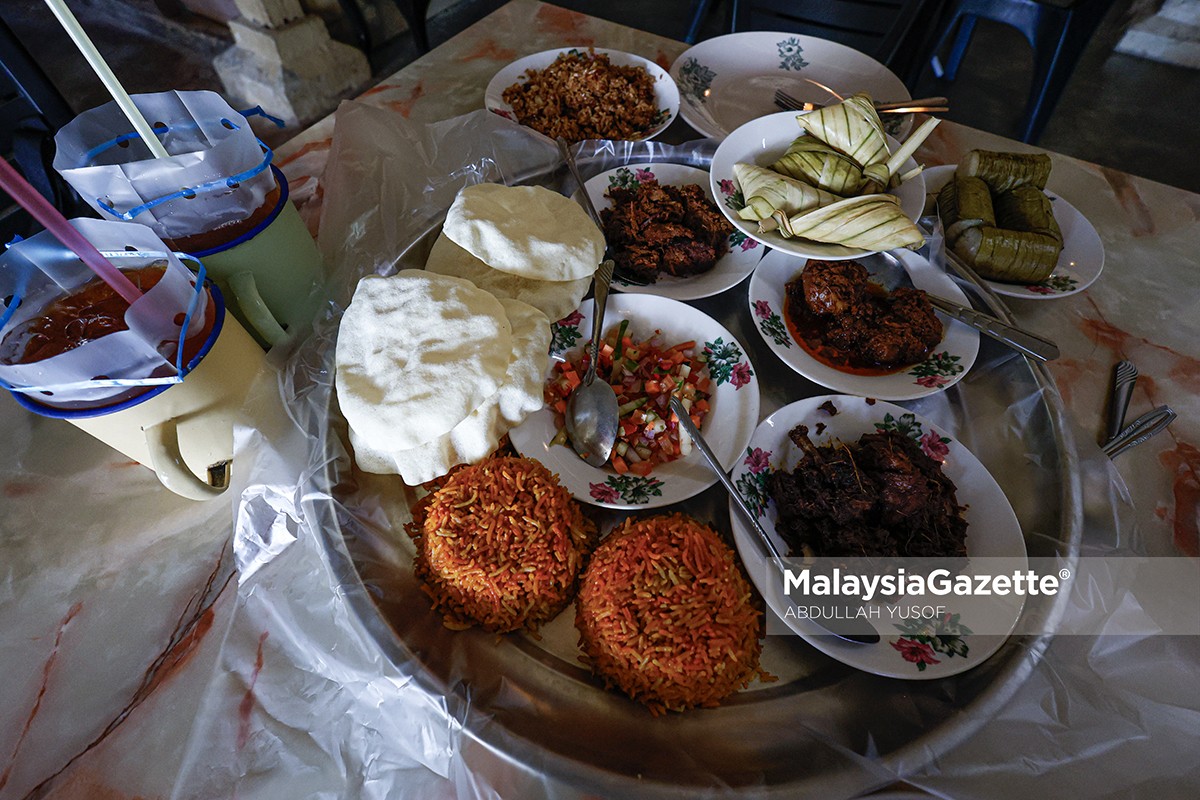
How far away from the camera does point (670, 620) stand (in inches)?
36.0

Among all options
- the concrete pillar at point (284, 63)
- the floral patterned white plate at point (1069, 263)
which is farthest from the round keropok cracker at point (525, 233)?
the concrete pillar at point (284, 63)

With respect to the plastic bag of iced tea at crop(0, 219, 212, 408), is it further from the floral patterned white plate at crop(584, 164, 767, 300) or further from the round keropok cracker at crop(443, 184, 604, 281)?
the floral patterned white plate at crop(584, 164, 767, 300)

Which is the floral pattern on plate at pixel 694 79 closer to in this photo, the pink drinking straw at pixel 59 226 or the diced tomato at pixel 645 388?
the diced tomato at pixel 645 388

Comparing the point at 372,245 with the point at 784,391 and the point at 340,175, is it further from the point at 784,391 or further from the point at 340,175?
the point at 784,391

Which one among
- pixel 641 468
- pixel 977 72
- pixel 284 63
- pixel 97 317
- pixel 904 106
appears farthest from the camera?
pixel 977 72

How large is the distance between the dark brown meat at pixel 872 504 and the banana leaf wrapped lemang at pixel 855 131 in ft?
2.49

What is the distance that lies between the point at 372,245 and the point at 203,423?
1.89 feet

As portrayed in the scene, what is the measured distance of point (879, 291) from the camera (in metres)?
1.45

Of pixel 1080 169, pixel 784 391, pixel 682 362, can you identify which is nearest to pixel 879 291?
pixel 784 391

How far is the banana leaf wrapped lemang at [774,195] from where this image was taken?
1.40m

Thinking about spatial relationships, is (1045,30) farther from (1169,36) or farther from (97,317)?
(97,317)

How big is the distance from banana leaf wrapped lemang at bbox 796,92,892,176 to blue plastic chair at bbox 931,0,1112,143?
134 cm

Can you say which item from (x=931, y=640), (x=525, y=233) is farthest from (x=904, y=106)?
(x=931, y=640)

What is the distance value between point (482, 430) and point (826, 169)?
105 cm
